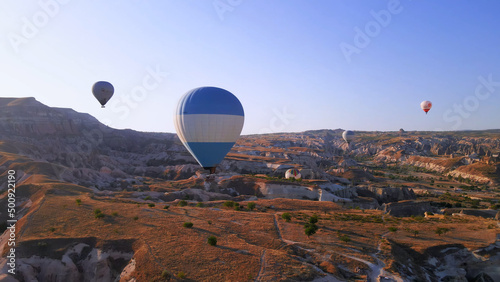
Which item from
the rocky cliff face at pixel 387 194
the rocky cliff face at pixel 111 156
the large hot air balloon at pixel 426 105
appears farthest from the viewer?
the large hot air balloon at pixel 426 105

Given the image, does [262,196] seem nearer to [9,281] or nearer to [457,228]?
[457,228]

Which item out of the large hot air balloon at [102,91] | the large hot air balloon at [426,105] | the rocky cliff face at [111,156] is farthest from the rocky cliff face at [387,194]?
the large hot air balloon at [102,91]

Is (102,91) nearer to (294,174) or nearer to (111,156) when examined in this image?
(111,156)

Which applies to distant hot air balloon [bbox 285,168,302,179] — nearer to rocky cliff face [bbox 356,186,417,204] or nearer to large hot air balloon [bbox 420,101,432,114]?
rocky cliff face [bbox 356,186,417,204]

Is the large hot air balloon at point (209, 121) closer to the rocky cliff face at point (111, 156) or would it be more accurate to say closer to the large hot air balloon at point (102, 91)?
the rocky cliff face at point (111, 156)

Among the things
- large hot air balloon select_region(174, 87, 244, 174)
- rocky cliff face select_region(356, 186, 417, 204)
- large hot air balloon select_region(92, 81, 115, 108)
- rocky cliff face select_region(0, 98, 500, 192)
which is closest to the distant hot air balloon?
rocky cliff face select_region(0, 98, 500, 192)

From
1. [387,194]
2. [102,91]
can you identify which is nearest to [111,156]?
[102,91]
